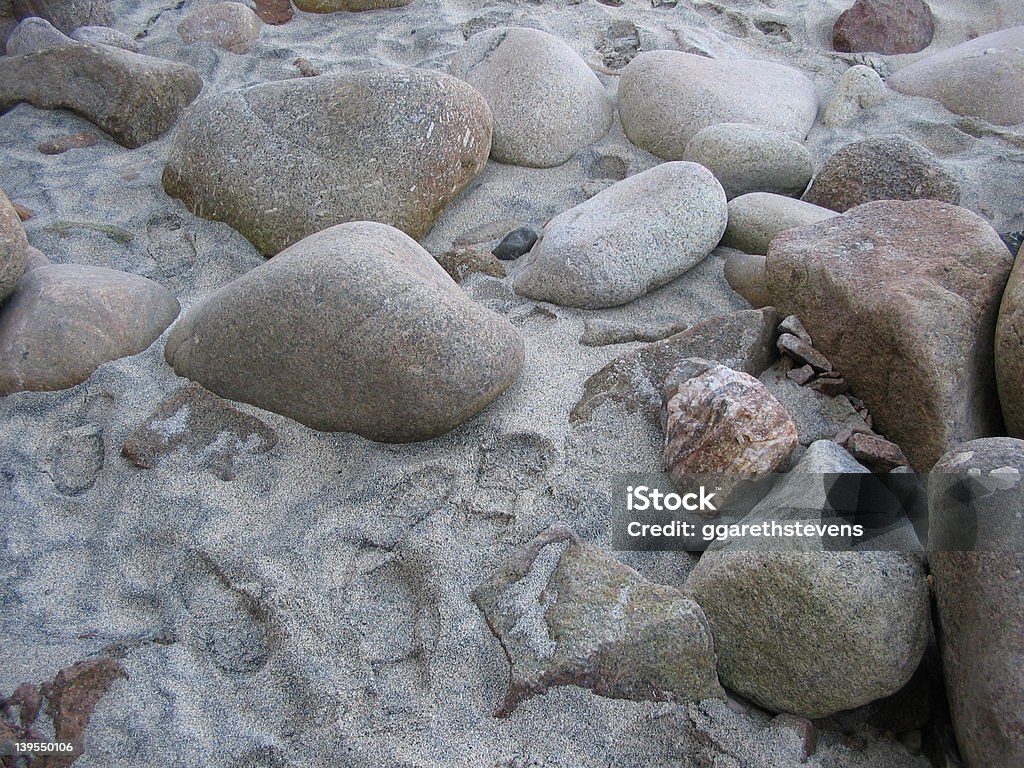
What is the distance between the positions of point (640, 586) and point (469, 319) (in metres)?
0.86

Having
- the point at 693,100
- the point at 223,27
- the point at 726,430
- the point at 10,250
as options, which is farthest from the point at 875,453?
the point at 223,27

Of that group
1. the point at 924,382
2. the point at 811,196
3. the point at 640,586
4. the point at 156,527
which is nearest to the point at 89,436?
the point at 156,527

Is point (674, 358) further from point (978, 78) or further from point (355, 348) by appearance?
point (978, 78)

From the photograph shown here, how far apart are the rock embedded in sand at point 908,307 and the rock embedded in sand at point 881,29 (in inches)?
86.6

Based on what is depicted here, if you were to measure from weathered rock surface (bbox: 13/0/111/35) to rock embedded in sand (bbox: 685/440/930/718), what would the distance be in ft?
13.3

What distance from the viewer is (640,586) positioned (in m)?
1.69

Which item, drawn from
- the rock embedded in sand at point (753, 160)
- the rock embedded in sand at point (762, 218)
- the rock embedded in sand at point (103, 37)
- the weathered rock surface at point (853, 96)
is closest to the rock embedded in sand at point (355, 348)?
the rock embedded in sand at point (762, 218)

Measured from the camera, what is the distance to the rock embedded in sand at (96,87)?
3.48m

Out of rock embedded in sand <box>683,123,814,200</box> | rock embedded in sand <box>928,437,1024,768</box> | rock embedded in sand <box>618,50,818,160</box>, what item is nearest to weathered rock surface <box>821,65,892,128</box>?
rock embedded in sand <box>618,50,818,160</box>

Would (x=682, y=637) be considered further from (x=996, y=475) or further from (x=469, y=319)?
(x=469, y=319)

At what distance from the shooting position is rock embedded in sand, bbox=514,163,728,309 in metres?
2.66

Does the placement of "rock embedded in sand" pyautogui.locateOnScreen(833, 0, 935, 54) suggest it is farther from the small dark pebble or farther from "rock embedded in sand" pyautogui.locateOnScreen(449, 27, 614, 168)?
the small dark pebble

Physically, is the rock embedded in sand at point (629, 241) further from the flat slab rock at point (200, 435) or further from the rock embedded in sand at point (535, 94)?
the flat slab rock at point (200, 435)

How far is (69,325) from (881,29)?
13.1 ft
